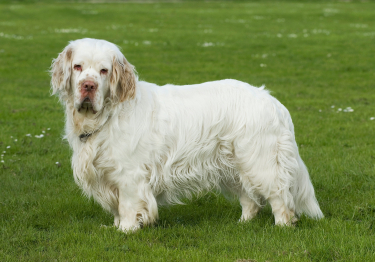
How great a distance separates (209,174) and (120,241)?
1116 millimetres

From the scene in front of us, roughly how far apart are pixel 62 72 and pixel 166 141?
1172 mm

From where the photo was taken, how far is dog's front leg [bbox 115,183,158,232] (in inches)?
192

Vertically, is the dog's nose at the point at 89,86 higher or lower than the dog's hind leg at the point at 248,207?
higher

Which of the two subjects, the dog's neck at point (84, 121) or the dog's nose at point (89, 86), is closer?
the dog's nose at point (89, 86)

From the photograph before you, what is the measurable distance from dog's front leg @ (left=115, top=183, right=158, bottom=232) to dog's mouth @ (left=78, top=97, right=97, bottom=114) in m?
0.80

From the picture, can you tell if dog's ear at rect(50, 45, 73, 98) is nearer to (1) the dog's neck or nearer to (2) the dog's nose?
(1) the dog's neck

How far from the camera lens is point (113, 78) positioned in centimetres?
472

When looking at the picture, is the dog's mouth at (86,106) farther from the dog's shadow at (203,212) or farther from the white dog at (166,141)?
the dog's shadow at (203,212)

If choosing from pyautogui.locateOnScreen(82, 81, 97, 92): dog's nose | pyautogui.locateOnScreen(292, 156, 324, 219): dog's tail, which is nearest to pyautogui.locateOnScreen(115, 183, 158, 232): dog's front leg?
pyautogui.locateOnScreen(82, 81, 97, 92): dog's nose

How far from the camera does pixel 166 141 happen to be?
16.1ft

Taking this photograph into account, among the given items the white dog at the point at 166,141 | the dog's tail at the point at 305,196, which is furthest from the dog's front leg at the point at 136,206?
the dog's tail at the point at 305,196

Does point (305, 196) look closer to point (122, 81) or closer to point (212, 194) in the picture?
point (212, 194)

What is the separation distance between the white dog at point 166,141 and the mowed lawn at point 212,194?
0.35 metres

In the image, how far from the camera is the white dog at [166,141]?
15.8 ft
